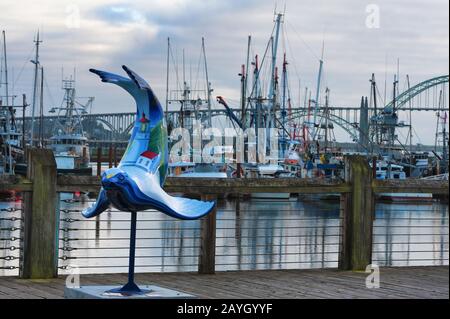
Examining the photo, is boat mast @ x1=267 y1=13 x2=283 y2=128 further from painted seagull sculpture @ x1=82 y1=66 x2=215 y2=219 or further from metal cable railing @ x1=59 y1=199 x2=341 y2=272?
painted seagull sculpture @ x1=82 y1=66 x2=215 y2=219

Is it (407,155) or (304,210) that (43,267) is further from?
(407,155)

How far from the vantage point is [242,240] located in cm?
3077

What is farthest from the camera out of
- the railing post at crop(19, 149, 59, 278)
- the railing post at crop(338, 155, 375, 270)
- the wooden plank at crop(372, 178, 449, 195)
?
the wooden plank at crop(372, 178, 449, 195)

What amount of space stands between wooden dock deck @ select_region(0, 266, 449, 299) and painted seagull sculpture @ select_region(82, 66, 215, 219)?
121 centimetres

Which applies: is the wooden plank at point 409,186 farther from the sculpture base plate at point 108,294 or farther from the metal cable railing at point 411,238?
the sculpture base plate at point 108,294

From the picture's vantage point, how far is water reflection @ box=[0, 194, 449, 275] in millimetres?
12722

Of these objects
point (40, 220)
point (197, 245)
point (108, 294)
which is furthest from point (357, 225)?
point (197, 245)

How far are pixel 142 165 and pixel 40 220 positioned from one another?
7.20ft

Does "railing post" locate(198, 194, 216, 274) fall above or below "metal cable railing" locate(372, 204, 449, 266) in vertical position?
above

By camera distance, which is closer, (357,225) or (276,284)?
(276,284)

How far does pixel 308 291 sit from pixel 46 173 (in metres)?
2.54

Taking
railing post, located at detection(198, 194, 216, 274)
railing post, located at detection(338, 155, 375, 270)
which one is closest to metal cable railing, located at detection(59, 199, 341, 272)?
railing post, located at detection(338, 155, 375, 270)

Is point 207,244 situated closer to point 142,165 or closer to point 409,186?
point 409,186

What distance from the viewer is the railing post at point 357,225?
32.8 ft
